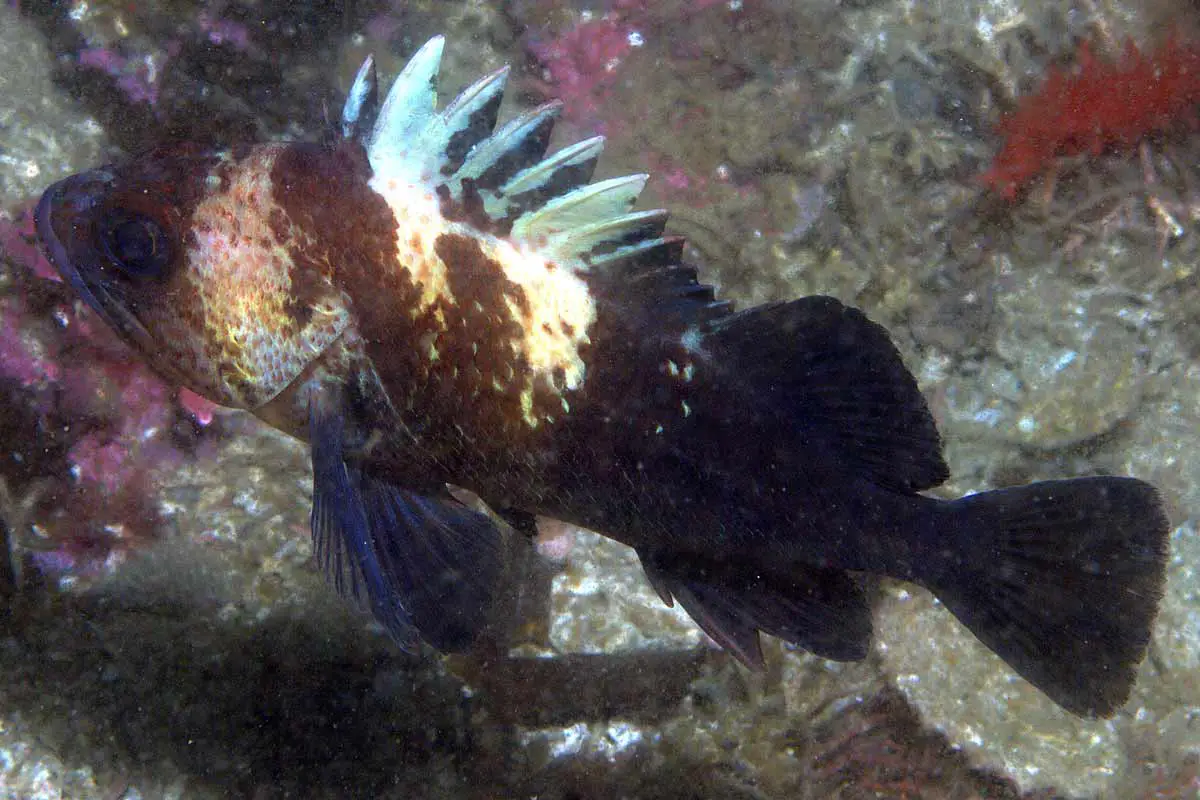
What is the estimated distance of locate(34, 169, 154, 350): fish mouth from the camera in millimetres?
2201

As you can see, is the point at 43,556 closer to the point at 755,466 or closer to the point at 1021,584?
the point at 755,466

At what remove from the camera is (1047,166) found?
318 cm

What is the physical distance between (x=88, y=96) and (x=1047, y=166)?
13.8 feet

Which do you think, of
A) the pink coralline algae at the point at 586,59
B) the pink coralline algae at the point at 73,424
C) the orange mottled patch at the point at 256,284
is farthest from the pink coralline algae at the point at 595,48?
the pink coralline algae at the point at 73,424

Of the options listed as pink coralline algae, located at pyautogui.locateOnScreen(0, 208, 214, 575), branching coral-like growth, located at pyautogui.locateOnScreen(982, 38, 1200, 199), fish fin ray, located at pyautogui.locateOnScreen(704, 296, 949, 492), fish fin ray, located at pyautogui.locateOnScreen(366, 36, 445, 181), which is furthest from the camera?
pink coralline algae, located at pyautogui.locateOnScreen(0, 208, 214, 575)

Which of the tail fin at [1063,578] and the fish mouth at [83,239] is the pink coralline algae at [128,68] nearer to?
the fish mouth at [83,239]

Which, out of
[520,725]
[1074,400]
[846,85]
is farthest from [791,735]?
[846,85]

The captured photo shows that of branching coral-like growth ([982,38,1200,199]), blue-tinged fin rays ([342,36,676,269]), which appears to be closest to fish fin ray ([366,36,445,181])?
blue-tinged fin rays ([342,36,676,269])

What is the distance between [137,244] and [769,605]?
217 centimetres

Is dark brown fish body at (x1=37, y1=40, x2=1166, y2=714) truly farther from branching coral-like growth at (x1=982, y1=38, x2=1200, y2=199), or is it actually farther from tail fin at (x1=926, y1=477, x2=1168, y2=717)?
branching coral-like growth at (x1=982, y1=38, x2=1200, y2=199)

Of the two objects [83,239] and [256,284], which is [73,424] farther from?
[256,284]

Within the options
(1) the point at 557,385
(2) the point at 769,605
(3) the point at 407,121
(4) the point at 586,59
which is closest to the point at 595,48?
(4) the point at 586,59

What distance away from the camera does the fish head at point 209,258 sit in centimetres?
220

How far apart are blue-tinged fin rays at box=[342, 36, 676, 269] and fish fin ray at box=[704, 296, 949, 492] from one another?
359 mm
